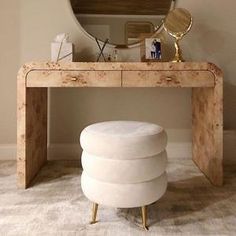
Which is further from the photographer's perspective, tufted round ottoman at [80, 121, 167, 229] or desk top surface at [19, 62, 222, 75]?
desk top surface at [19, 62, 222, 75]

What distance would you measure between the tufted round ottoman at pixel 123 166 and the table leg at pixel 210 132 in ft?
2.11

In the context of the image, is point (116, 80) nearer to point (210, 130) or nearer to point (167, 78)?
point (167, 78)

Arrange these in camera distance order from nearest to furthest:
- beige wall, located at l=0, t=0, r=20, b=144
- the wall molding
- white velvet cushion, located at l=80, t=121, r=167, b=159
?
white velvet cushion, located at l=80, t=121, r=167, b=159
beige wall, located at l=0, t=0, r=20, b=144
the wall molding

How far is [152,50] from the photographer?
2199 mm

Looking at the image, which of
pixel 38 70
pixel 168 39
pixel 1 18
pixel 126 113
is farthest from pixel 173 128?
pixel 1 18

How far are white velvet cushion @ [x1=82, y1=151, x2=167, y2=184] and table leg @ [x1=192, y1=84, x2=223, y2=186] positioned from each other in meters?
0.69

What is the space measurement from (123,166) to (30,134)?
89cm

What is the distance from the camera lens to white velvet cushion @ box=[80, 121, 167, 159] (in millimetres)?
1253

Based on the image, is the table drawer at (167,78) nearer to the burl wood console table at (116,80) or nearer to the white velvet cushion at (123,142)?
the burl wood console table at (116,80)

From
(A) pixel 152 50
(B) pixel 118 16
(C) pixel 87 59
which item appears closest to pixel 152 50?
(A) pixel 152 50

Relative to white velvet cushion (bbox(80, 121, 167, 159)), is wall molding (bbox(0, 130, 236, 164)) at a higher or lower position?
lower

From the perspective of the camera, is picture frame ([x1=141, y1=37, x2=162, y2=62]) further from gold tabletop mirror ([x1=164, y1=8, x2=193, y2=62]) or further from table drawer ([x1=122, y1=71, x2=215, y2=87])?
table drawer ([x1=122, y1=71, x2=215, y2=87])

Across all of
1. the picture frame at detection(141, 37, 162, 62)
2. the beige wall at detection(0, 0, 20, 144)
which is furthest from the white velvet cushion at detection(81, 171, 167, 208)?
the beige wall at detection(0, 0, 20, 144)

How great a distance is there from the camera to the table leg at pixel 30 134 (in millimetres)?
1768
